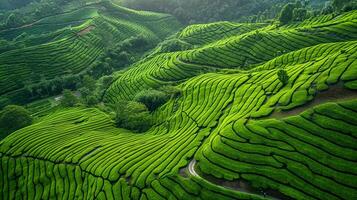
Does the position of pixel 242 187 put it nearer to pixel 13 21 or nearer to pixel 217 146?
pixel 217 146

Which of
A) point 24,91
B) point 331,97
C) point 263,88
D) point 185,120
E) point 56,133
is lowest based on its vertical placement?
point 24,91

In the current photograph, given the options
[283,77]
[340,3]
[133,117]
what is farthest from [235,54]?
[283,77]

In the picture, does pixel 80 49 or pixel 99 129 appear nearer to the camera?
pixel 99 129

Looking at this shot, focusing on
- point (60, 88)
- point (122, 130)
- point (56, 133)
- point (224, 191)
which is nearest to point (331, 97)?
point (224, 191)

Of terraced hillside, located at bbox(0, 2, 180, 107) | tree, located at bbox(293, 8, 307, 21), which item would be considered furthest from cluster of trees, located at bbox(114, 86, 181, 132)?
tree, located at bbox(293, 8, 307, 21)

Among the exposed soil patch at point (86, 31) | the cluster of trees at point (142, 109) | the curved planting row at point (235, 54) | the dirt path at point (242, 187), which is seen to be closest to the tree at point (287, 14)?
the curved planting row at point (235, 54)

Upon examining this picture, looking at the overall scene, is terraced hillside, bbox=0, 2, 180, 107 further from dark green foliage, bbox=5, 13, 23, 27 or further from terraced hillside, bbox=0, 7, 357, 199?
terraced hillside, bbox=0, 7, 357, 199

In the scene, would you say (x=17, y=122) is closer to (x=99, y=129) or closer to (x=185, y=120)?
(x=99, y=129)
